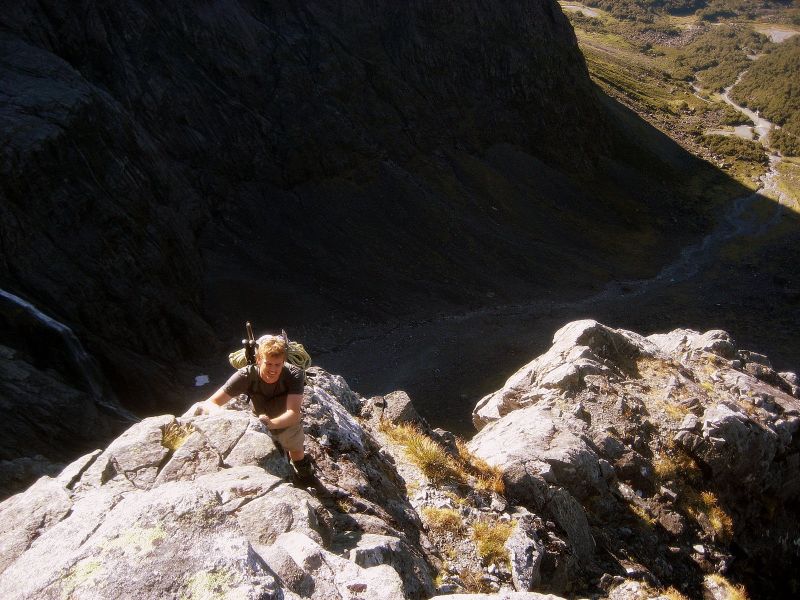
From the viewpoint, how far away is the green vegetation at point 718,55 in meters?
122

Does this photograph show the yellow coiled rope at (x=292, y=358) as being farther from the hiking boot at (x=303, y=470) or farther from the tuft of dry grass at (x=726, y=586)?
the tuft of dry grass at (x=726, y=586)

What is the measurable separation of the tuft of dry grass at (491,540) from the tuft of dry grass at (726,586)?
19.7ft

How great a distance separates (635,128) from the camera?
69688mm

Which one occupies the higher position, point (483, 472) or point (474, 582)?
point (474, 582)

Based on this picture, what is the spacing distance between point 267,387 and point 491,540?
496cm

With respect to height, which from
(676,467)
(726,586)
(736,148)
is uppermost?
(736,148)

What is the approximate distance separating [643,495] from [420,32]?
49706 mm

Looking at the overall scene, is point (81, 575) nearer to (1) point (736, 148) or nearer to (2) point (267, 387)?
(2) point (267, 387)

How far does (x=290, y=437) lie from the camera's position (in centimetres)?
814

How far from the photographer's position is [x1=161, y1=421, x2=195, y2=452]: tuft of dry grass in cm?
791

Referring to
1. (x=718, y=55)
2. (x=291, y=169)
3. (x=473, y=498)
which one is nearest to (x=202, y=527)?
(x=473, y=498)

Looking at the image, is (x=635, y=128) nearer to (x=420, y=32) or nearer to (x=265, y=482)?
(x=420, y=32)

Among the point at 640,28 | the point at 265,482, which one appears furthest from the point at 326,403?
the point at 640,28

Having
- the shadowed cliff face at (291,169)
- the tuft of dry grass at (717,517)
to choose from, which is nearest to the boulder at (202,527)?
the tuft of dry grass at (717,517)
